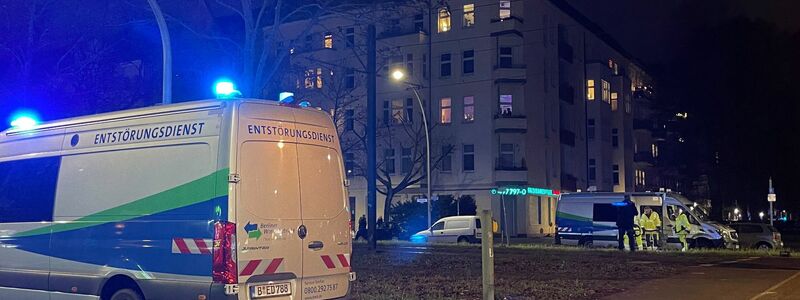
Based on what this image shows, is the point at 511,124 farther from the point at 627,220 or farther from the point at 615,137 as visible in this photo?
the point at 627,220

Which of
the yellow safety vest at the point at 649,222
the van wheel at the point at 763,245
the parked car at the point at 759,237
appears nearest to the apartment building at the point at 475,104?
the parked car at the point at 759,237

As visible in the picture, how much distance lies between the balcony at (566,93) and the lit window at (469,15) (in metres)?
8.67

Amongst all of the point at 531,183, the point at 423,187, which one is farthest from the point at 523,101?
the point at 423,187

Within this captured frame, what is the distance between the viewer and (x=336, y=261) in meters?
8.90

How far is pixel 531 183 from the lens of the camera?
4800cm

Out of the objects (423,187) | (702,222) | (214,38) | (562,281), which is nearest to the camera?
(562,281)

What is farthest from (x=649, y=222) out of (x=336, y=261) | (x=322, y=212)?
(x=322, y=212)

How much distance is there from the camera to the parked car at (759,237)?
98.3ft

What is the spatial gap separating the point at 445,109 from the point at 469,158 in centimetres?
342

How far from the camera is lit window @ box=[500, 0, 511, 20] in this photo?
4731 centimetres

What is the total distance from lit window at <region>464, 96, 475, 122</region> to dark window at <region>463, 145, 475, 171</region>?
5.56 ft

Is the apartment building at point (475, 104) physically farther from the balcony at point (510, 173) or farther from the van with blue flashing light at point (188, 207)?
the van with blue flashing light at point (188, 207)

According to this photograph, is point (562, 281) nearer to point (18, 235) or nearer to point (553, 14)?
point (18, 235)

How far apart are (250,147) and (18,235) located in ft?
12.7
